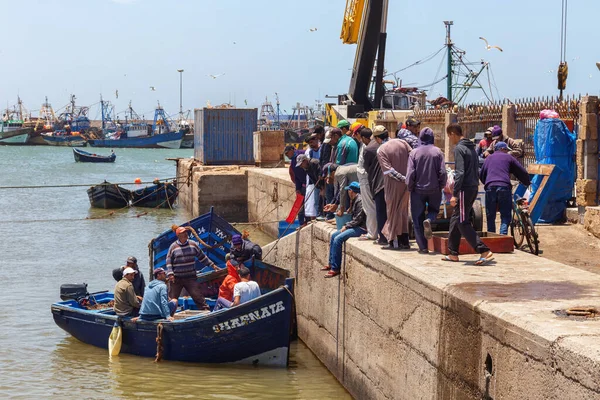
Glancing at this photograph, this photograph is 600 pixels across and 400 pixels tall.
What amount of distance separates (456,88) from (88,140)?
10365 centimetres

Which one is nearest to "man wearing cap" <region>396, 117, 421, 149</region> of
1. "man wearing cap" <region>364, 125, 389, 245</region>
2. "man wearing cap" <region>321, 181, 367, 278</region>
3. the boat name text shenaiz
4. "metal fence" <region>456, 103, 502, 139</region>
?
"man wearing cap" <region>364, 125, 389, 245</region>

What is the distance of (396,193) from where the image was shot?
34.8 feet

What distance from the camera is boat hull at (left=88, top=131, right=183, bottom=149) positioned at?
13088cm

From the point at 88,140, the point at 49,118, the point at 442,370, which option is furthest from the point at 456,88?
the point at 49,118

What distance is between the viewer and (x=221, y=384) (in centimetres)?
1227

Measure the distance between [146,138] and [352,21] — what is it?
105 m

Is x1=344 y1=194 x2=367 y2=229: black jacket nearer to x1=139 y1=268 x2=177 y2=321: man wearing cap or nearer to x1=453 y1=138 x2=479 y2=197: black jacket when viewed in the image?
x1=453 y1=138 x2=479 y2=197: black jacket

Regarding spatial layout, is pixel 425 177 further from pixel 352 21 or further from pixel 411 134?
pixel 352 21

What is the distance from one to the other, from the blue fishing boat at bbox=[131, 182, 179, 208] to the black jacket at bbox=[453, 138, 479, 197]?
28677 millimetres

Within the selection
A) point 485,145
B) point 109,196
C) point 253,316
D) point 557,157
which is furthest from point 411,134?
point 109,196

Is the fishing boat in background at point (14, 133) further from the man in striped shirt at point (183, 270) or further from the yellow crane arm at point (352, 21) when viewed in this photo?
the man in striped shirt at point (183, 270)

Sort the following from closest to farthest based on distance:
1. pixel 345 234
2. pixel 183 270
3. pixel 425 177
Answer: pixel 425 177 < pixel 345 234 < pixel 183 270

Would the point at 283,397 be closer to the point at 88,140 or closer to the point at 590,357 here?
the point at 590,357

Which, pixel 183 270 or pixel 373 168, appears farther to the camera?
pixel 183 270
